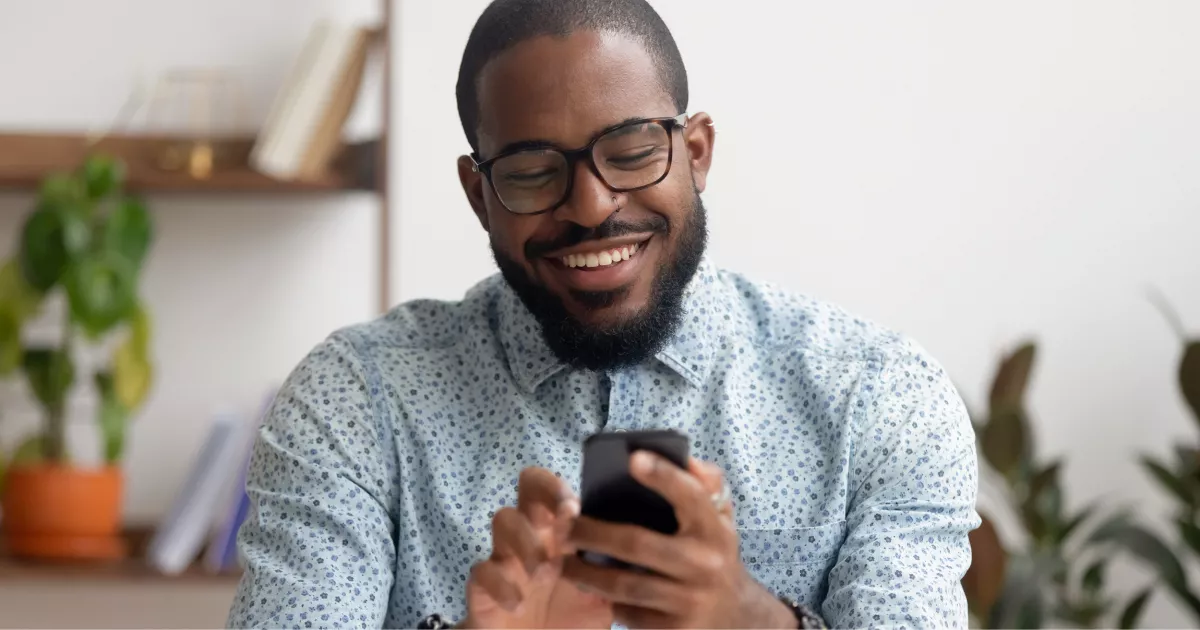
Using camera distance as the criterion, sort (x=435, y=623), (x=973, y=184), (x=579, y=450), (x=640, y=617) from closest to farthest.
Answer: (x=640, y=617)
(x=435, y=623)
(x=579, y=450)
(x=973, y=184)

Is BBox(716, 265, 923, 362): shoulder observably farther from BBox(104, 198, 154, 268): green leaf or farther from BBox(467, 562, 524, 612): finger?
BBox(104, 198, 154, 268): green leaf

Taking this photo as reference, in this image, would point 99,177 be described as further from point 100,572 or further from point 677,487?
point 677,487

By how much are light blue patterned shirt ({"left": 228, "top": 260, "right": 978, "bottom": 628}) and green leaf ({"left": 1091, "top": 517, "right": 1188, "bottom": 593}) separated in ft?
2.66

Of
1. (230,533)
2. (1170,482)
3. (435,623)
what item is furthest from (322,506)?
(1170,482)

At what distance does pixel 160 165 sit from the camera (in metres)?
2.46

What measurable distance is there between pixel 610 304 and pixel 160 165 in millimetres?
1358

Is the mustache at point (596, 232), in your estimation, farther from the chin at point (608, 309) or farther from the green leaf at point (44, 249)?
the green leaf at point (44, 249)

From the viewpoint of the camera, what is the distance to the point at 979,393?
240 cm

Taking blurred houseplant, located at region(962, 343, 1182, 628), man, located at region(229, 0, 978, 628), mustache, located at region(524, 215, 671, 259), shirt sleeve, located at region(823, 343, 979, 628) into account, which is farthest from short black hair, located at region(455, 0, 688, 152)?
blurred houseplant, located at region(962, 343, 1182, 628)

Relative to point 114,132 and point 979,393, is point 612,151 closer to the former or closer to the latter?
point 979,393

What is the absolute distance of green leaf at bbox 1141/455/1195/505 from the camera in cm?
212

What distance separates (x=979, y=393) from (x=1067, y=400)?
150 mm

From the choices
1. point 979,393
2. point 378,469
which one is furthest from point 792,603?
point 979,393

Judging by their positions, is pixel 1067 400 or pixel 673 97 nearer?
pixel 673 97
